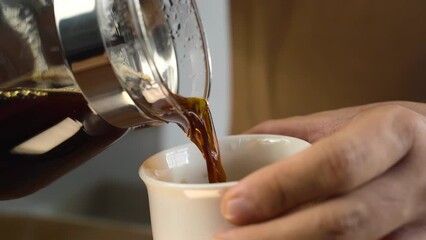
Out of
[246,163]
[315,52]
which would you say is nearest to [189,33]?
[246,163]

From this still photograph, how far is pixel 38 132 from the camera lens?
0.41m

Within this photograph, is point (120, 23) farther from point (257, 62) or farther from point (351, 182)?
point (257, 62)

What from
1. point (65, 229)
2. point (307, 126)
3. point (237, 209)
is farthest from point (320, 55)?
point (237, 209)

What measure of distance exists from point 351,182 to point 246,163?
0.29ft

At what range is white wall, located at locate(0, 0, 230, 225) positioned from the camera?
0.56 meters

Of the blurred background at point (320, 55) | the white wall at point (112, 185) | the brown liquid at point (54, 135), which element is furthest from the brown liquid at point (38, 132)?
the blurred background at point (320, 55)

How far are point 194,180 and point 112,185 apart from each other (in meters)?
0.19

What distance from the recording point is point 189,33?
18.5 inches

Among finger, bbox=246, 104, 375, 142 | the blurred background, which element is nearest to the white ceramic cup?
finger, bbox=246, 104, 375, 142

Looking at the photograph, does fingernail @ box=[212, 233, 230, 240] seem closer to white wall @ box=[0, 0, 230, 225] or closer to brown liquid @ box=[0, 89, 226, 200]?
brown liquid @ box=[0, 89, 226, 200]

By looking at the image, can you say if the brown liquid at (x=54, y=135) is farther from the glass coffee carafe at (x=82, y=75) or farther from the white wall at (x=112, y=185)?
the white wall at (x=112, y=185)

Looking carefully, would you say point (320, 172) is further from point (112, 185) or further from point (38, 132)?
point (112, 185)

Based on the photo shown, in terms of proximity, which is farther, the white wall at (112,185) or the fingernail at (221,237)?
the white wall at (112,185)

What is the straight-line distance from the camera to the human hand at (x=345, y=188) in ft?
1.19
